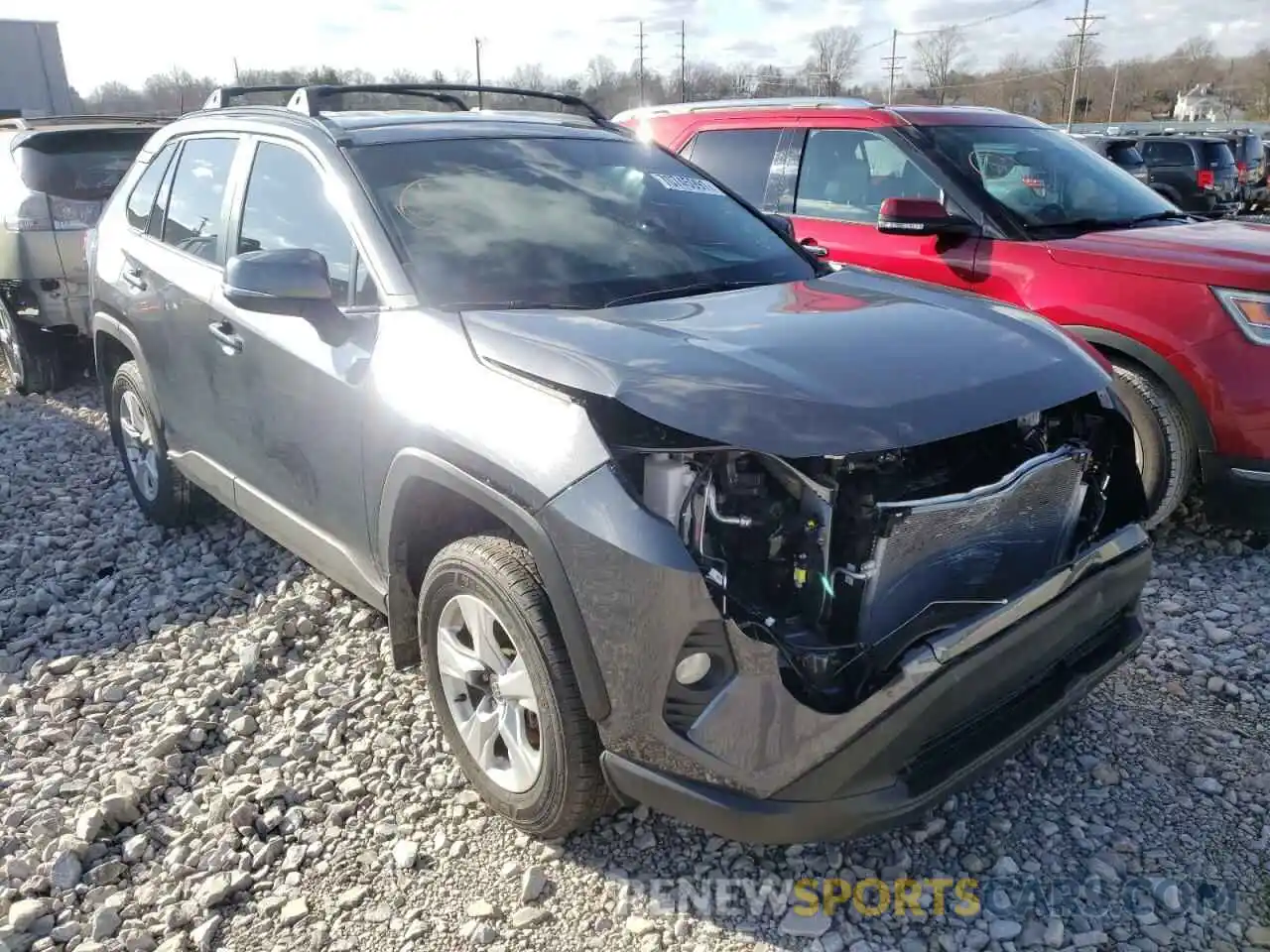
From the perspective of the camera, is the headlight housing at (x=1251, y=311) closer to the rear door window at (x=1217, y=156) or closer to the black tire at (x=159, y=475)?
the black tire at (x=159, y=475)

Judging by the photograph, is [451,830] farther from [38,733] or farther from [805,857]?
[38,733]

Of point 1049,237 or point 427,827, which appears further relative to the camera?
point 1049,237

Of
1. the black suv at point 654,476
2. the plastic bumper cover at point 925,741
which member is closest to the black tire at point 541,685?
the black suv at point 654,476

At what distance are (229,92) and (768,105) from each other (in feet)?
10.2

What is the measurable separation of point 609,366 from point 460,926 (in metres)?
1.37

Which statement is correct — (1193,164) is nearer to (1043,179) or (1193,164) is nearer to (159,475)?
(1043,179)

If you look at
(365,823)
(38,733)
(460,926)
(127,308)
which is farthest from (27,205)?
(460,926)

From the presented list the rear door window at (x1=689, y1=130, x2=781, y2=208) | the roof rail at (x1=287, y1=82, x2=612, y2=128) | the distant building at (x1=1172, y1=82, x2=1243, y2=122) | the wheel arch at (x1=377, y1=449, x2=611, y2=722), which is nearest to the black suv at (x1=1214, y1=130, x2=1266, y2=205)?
the rear door window at (x1=689, y1=130, x2=781, y2=208)

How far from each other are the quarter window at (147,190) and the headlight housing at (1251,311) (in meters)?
4.32

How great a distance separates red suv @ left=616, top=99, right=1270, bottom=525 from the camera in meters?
3.90

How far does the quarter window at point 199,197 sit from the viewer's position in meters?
3.72

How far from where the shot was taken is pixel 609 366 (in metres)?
2.25

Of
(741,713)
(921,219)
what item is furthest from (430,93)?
(741,713)

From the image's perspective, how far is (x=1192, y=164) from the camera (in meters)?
15.8
